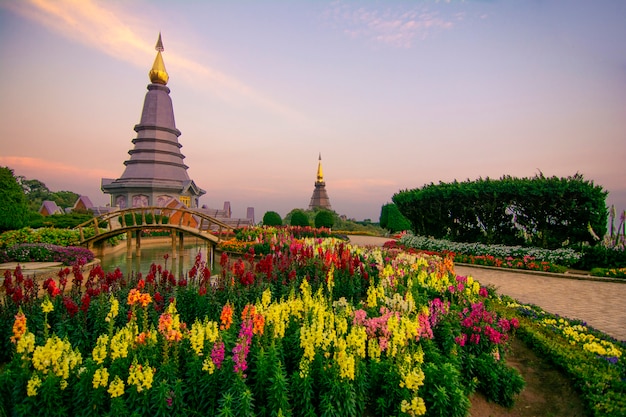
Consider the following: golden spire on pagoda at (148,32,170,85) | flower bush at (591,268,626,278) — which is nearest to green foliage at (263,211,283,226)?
flower bush at (591,268,626,278)

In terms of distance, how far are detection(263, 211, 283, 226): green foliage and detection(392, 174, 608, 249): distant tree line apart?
46.9 feet

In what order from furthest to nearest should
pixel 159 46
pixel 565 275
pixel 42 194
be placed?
pixel 42 194, pixel 159 46, pixel 565 275

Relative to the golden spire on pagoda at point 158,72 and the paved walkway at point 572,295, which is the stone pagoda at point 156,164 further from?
the paved walkway at point 572,295

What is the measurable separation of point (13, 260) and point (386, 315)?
48.7 ft

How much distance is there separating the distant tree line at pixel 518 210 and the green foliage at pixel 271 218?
14.3 m

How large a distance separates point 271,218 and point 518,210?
20233 millimetres

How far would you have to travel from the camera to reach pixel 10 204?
17781mm

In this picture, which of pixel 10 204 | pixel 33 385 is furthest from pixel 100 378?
pixel 10 204

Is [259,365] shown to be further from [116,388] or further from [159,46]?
[159,46]

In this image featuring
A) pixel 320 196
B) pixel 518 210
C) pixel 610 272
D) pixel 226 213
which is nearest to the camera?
pixel 610 272

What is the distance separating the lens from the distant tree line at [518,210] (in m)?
15.1

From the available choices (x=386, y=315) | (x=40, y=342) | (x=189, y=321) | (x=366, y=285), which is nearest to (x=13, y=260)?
(x=40, y=342)

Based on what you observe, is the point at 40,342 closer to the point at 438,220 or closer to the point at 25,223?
the point at 25,223

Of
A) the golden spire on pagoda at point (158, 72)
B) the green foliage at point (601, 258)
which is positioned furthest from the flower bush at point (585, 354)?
the golden spire on pagoda at point (158, 72)
